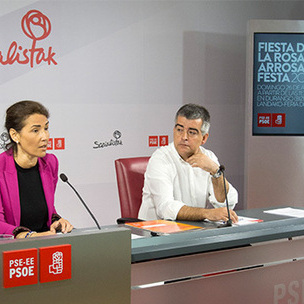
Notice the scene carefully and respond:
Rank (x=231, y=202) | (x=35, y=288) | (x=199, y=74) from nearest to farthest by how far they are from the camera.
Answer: (x=35, y=288) → (x=231, y=202) → (x=199, y=74)

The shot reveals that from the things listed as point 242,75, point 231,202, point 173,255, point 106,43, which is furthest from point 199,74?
point 173,255

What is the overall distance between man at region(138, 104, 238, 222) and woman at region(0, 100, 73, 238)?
588 millimetres

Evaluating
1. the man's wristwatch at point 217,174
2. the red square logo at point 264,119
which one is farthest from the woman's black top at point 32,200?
the red square logo at point 264,119

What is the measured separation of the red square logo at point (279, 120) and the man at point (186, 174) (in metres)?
2.05

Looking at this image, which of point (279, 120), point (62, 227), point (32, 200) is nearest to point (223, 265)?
point (62, 227)

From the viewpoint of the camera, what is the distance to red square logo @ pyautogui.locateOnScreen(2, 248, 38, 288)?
1460mm

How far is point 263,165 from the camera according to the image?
5.19m

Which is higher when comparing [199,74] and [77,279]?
[199,74]

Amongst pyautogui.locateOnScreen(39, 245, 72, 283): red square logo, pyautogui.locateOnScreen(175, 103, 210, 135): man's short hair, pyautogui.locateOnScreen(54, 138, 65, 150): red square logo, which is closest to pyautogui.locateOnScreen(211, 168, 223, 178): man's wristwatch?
pyautogui.locateOnScreen(175, 103, 210, 135): man's short hair

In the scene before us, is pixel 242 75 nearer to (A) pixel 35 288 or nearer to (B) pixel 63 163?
(B) pixel 63 163

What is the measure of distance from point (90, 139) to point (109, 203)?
62 centimetres

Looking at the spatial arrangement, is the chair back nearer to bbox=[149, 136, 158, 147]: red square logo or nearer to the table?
the table

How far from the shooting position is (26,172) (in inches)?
110

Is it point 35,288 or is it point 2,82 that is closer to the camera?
point 35,288
